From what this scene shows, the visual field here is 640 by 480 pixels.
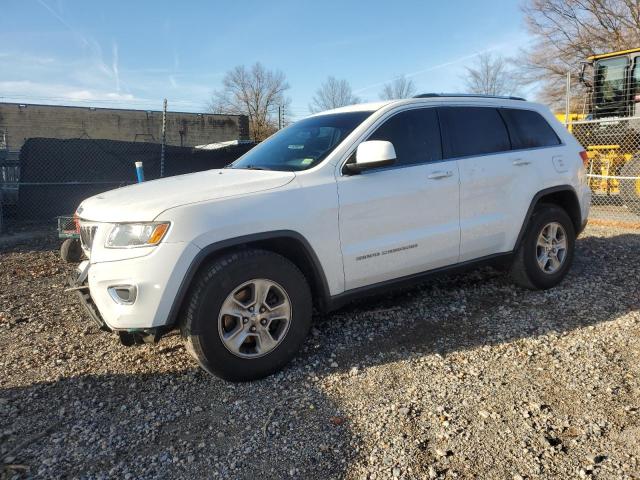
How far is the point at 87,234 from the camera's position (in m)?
3.25

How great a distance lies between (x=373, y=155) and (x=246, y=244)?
1058 millimetres

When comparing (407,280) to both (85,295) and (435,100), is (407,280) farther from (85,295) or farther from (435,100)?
(85,295)

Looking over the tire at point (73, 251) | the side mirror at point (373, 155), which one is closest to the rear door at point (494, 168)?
the side mirror at point (373, 155)

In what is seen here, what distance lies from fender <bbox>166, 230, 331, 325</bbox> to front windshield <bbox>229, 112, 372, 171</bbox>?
1.95ft

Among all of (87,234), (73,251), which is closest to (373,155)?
(87,234)

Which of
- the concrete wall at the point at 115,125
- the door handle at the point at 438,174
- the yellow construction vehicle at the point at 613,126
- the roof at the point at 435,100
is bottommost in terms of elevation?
the door handle at the point at 438,174

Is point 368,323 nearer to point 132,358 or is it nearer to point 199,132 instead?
point 132,358

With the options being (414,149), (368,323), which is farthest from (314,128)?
(368,323)

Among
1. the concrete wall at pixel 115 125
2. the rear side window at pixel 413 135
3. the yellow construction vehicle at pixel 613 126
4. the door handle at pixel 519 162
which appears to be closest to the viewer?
the rear side window at pixel 413 135

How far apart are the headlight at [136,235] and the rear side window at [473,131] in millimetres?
2398

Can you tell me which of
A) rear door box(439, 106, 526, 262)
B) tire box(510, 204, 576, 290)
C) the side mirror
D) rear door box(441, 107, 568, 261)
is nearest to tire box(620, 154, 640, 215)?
tire box(510, 204, 576, 290)

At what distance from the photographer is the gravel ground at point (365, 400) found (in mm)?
2402

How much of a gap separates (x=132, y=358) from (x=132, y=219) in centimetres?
127

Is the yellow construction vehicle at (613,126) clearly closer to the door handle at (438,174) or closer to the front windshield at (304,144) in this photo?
the door handle at (438,174)
